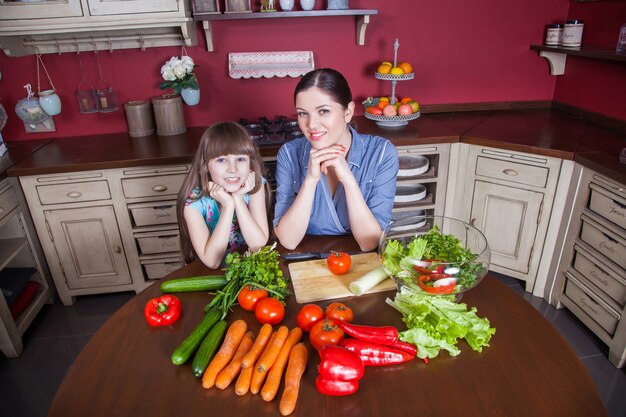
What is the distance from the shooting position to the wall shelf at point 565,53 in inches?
89.7

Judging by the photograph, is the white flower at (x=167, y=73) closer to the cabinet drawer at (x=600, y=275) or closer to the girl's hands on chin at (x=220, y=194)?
the girl's hands on chin at (x=220, y=194)

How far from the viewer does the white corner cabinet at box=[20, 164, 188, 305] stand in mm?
2355

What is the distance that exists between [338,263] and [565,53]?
227cm

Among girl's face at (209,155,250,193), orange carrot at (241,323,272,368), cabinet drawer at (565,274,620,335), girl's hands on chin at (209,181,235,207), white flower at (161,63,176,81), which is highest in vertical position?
white flower at (161,63,176,81)

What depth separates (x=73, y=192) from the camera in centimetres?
237

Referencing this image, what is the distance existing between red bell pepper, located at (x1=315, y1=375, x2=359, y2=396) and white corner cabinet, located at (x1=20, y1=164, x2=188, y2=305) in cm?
176

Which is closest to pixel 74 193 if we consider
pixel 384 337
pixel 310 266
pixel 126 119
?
pixel 126 119

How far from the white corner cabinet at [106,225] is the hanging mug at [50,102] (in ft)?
1.75

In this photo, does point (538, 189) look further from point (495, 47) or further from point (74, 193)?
point (74, 193)

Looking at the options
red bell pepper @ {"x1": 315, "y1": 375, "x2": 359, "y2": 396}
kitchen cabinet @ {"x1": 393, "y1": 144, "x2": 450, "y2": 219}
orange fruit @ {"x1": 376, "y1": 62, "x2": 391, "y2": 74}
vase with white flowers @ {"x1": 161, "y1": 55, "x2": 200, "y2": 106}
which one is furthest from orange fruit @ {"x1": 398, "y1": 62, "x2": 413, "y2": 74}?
red bell pepper @ {"x1": 315, "y1": 375, "x2": 359, "y2": 396}

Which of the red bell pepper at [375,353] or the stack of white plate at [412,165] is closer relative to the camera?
the red bell pepper at [375,353]

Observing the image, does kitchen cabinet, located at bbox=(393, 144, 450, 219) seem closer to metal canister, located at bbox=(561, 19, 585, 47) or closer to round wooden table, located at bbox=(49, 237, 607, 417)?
metal canister, located at bbox=(561, 19, 585, 47)

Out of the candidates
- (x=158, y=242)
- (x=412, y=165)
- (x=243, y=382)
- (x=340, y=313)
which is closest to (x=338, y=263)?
(x=340, y=313)

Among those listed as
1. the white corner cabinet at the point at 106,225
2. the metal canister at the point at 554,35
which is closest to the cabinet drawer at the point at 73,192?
the white corner cabinet at the point at 106,225
